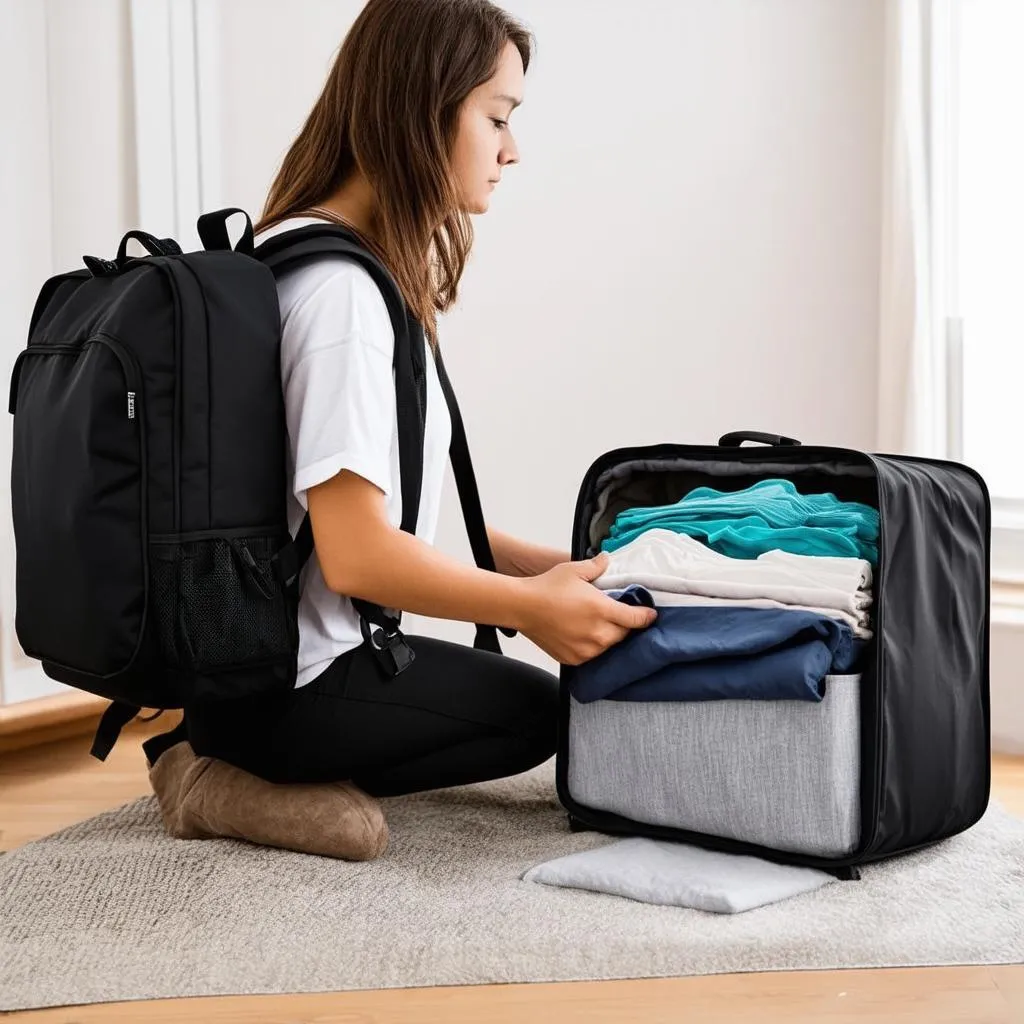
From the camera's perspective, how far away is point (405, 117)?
142 centimetres

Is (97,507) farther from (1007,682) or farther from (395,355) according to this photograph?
(1007,682)

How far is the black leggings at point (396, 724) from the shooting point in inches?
57.7

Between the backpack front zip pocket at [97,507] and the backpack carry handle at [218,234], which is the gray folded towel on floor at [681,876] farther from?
the backpack carry handle at [218,234]

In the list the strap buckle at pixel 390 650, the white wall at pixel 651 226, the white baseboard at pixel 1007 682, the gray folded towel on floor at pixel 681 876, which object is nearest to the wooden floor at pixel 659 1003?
the gray folded towel on floor at pixel 681 876

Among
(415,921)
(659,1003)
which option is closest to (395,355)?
(415,921)

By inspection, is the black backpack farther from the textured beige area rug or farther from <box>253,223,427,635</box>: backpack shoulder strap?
the textured beige area rug

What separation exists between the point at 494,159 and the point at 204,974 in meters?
0.91

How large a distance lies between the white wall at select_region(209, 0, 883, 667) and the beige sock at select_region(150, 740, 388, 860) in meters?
1.16

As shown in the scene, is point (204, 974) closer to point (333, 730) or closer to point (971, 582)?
point (333, 730)

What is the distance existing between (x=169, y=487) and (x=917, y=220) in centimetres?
147

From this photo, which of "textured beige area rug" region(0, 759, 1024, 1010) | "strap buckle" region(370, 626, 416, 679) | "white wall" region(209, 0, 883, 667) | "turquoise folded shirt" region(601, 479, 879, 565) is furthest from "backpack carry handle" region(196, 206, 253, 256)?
"white wall" region(209, 0, 883, 667)

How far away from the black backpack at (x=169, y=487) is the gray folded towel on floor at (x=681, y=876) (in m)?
0.37

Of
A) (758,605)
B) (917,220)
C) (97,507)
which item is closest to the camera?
(97,507)

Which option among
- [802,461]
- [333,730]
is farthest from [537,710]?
[802,461]
